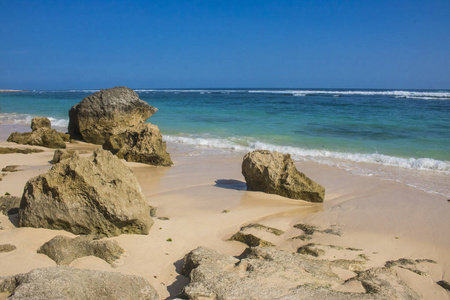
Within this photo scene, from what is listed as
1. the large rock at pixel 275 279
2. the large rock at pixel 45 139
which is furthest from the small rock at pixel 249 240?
the large rock at pixel 45 139

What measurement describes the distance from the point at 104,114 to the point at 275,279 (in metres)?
10.6

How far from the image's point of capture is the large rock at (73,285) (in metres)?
2.38

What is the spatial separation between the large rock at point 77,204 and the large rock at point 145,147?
15.6 ft

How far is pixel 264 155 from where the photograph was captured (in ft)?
22.2

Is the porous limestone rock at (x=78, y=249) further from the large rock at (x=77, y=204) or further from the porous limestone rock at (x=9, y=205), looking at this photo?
the porous limestone rock at (x=9, y=205)

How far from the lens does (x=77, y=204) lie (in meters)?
4.11

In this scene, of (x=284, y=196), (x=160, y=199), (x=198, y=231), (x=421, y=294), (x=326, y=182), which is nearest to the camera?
(x=421, y=294)

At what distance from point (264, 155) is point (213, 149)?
17.1ft

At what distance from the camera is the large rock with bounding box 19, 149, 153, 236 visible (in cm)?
407

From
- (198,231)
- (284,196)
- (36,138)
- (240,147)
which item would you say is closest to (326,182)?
(284,196)

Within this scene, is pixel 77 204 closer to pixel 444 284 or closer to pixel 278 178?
pixel 278 178

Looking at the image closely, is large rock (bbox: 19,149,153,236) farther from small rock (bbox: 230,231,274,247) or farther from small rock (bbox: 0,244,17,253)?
small rock (bbox: 230,231,274,247)

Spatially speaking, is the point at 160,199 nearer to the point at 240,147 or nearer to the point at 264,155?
the point at 264,155

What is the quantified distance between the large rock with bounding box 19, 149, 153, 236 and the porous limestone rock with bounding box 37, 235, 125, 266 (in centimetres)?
38
